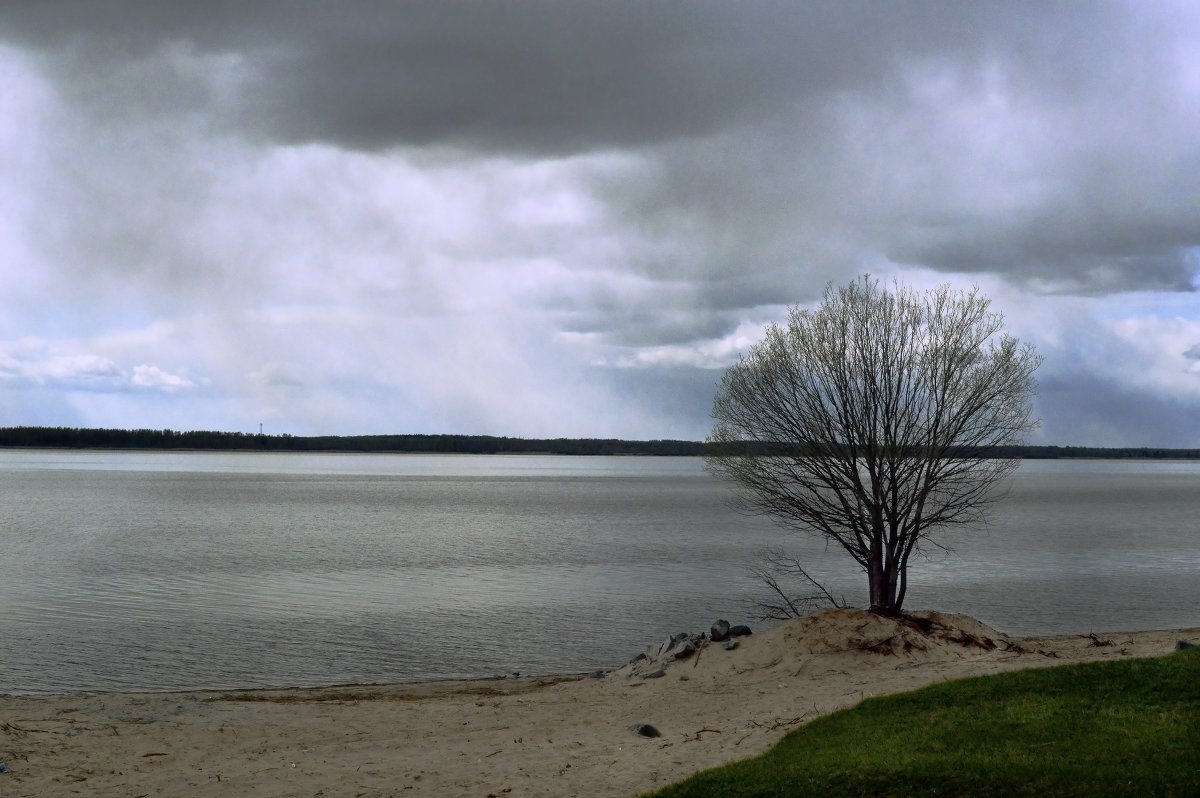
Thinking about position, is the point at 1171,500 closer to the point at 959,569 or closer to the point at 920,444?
the point at 959,569

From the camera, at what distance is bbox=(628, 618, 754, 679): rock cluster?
20.9 meters

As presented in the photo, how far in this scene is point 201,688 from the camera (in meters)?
21.7

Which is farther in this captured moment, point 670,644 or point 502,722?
point 670,644

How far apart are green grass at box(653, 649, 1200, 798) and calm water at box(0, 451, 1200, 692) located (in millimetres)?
11415

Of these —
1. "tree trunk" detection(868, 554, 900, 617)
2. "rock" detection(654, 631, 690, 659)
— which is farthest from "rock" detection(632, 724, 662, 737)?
"tree trunk" detection(868, 554, 900, 617)

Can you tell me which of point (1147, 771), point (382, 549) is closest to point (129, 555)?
point (382, 549)

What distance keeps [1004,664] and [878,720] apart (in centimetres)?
490

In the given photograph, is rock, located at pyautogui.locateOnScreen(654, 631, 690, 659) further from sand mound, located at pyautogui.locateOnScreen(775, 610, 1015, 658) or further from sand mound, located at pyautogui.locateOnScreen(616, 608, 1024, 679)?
sand mound, located at pyautogui.locateOnScreen(775, 610, 1015, 658)

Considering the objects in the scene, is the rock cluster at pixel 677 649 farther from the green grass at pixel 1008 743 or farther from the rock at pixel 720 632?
the green grass at pixel 1008 743

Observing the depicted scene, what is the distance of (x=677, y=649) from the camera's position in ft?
71.0

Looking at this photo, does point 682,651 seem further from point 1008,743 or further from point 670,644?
point 1008,743

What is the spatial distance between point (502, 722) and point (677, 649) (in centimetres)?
570

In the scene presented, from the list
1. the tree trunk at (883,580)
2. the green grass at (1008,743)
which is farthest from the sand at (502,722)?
the tree trunk at (883,580)

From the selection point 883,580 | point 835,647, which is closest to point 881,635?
point 835,647
